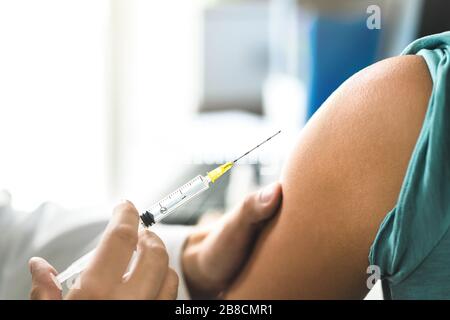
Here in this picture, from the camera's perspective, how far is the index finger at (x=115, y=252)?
40 cm

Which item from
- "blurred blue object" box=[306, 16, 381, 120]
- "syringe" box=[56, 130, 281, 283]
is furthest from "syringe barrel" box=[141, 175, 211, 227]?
"blurred blue object" box=[306, 16, 381, 120]

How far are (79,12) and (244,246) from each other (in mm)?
1504

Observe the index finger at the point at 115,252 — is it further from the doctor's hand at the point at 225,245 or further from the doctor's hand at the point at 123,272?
the doctor's hand at the point at 225,245

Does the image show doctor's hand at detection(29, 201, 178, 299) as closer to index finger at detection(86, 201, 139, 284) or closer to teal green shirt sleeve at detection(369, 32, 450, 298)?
index finger at detection(86, 201, 139, 284)

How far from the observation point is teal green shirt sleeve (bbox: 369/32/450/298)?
1.29 feet

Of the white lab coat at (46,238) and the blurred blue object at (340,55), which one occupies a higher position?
the blurred blue object at (340,55)

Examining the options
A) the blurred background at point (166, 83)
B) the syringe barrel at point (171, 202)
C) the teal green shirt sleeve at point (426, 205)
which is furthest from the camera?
the blurred background at point (166, 83)

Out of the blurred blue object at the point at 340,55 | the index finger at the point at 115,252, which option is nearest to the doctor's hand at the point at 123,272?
the index finger at the point at 115,252

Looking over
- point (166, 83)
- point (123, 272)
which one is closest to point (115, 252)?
point (123, 272)

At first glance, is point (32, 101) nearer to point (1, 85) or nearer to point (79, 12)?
point (1, 85)

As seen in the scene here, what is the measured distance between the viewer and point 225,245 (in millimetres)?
646

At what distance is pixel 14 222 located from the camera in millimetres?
668

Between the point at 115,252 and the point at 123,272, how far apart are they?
0.02 meters

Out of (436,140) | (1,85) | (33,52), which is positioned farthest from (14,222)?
(436,140)
